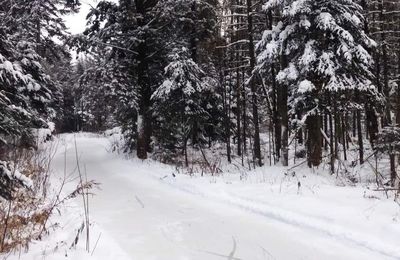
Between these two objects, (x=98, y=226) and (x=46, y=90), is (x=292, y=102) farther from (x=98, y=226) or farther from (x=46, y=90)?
(x=46, y=90)

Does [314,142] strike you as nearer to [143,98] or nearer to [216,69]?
[143,98]

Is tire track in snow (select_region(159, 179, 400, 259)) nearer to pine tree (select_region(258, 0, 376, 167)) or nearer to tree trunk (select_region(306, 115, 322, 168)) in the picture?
pine tree (select_region(258, 0, 376, 167))

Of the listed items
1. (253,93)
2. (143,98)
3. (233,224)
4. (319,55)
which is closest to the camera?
(233,224)

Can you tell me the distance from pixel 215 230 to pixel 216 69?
18.9m

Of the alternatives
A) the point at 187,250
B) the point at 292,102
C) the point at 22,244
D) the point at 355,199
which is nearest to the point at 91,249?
the point at 22,244

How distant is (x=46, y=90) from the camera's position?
22438 mm

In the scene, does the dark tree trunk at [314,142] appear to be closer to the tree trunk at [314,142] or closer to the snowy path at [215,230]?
the tree trunk at [314,142]

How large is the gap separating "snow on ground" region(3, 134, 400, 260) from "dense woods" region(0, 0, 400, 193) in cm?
289

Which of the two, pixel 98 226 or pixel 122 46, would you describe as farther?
pixel 122 46

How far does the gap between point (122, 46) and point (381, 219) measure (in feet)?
51.1

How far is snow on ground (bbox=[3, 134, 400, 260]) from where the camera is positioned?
5879mm

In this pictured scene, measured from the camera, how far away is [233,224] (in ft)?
24.4

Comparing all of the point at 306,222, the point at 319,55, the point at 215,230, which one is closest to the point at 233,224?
the point at 215,230

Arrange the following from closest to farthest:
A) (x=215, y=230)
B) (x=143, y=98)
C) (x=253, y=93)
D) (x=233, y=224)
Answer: (x=215, y=230)
(x=233, y=224)
(x=143, y=98)
(x=253, y=93)
